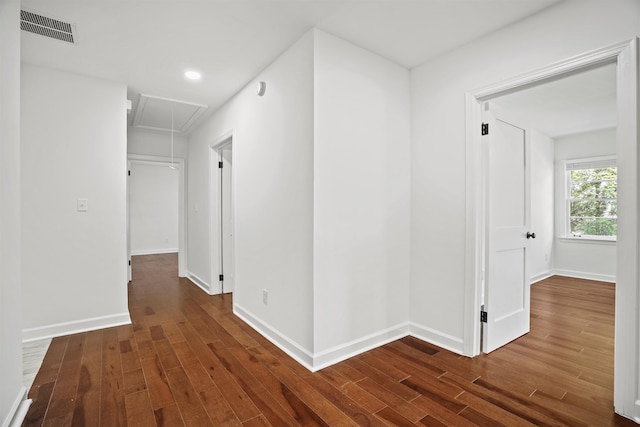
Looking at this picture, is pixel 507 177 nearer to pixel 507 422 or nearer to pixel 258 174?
pixel 507 422

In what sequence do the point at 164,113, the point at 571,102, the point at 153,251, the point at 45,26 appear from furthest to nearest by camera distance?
the point at 153,251 < the point at 164,113 < the point at 571,102 < the point at 45,26

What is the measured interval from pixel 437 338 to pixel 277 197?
1.87 m

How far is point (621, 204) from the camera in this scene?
69.3 inches

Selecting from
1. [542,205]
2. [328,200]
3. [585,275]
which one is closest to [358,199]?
[328,200]

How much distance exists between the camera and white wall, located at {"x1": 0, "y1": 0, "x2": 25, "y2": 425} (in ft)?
4.95

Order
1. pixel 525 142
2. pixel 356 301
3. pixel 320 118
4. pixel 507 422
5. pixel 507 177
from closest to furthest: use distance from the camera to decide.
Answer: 1. pixel 507 422
2. pixel 320 118
3. pixel 356 301
4. pixel 507 177
5. pixel 525 142

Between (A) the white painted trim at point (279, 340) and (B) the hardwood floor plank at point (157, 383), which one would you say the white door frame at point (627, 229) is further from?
(B) the hardwood floor plank at point (157, 383)

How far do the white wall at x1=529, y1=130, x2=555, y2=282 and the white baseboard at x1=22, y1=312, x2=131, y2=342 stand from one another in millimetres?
5847

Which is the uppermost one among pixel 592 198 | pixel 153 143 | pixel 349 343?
pixel 153 143

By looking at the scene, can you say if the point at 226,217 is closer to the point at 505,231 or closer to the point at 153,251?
the point at 505,231

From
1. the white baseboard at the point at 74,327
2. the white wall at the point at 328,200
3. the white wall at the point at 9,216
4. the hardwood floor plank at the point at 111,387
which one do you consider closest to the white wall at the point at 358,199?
the white wall at the point at 328,200

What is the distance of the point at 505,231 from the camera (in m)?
2.71

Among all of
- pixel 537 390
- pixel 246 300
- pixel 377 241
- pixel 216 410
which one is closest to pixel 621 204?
pixel 537 390

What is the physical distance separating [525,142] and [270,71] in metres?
2.50
